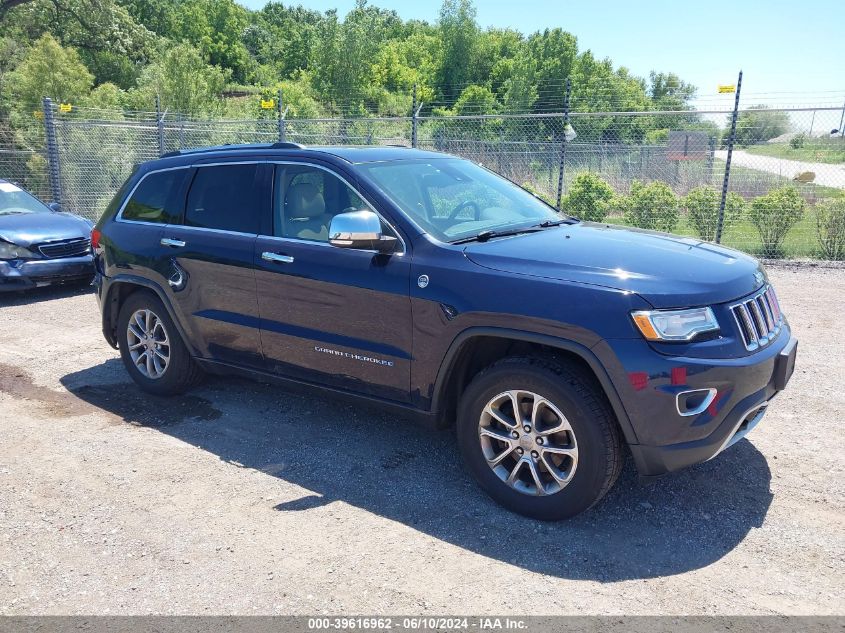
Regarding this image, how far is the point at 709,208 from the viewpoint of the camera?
37.7 ft

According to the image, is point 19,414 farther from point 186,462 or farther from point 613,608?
point 613,608

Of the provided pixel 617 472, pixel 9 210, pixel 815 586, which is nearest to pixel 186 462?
pixel 617 472

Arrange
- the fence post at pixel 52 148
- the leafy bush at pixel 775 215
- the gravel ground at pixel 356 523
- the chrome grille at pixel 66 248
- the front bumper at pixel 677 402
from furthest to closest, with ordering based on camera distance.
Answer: the fence post at pixel 52 148
the leafy bush at pixel 775 215
the chrome grille at pixel 66 248
the front bumper at pixel 677 402
the gravel ground at pixel 356 523

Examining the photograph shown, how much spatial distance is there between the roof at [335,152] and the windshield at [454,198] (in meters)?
0.09

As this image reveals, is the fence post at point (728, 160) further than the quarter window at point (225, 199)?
Yes

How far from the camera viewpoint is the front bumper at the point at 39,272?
8555 millimetres

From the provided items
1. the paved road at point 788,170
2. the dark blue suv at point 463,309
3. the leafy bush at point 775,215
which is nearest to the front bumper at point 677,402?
the dark blue suv at point 463,309

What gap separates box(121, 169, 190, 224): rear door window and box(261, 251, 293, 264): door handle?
1073 mm

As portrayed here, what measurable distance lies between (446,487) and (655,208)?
932 cm

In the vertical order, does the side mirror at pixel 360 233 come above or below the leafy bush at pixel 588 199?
above

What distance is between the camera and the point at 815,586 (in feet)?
10.0

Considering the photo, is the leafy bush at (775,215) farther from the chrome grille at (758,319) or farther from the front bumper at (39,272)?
the front bumper at (39,272)

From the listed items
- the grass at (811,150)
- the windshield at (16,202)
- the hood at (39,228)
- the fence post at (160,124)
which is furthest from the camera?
the fence post at (160,124)

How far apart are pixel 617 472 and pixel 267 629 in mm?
1762
